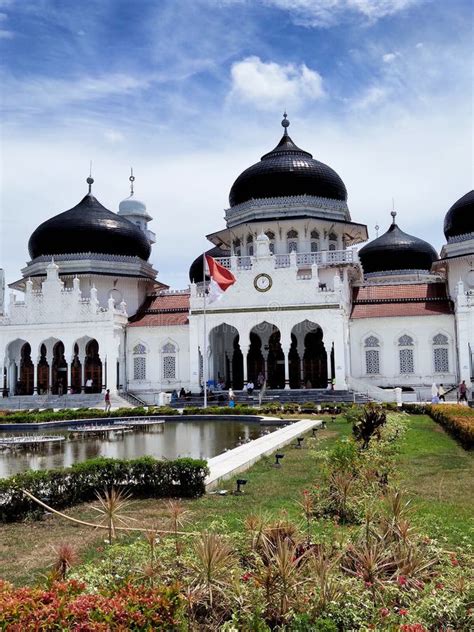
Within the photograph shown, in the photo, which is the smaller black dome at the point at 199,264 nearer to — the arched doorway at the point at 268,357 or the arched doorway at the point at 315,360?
the arched doorway at the point at 268,357

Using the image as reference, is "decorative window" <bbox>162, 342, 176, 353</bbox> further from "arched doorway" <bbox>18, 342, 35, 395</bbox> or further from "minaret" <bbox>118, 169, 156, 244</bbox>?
"minaret" <bbox>118, 169, 156, 244</bbox>

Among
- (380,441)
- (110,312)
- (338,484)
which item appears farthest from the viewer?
(110,312)

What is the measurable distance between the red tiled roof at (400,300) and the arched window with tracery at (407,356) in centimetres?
156

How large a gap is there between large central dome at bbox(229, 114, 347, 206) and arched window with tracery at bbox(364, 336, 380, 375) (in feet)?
31.0

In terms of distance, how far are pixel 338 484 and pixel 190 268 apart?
145 feet

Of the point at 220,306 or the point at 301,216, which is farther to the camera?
the point at 301,216

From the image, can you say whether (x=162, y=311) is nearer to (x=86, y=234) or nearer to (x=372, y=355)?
(x=86, y=234)

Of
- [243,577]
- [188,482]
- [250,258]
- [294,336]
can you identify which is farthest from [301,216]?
[243,577]

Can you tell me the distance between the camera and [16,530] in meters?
7.56

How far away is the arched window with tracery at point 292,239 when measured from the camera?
124 feet

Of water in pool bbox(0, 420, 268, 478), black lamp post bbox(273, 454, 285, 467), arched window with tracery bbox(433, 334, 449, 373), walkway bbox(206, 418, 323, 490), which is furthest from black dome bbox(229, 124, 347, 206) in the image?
black lamp post bbox(273, 454, 285, 467)

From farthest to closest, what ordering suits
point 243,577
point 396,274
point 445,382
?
point 396,274 < point 445,382 < point 243,577

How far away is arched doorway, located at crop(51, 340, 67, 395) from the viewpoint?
36.4m

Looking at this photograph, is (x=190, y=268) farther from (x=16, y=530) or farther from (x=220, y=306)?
(x=16, y=530)
